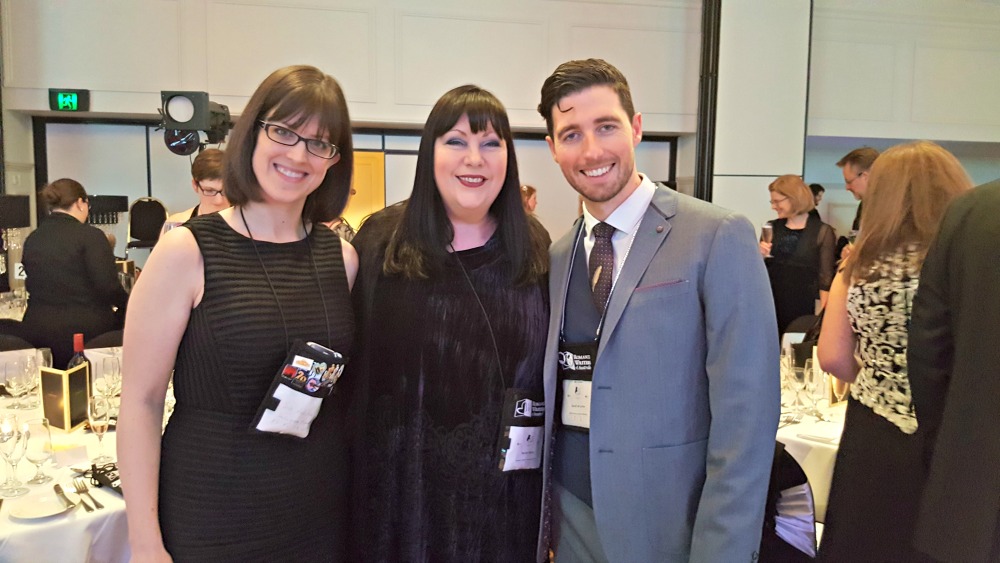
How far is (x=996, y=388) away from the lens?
1289mm

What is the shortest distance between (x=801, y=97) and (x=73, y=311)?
258 inches

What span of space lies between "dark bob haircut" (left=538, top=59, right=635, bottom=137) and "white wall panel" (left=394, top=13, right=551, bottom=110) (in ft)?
16.6

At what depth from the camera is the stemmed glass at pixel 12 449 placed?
79.0 inches

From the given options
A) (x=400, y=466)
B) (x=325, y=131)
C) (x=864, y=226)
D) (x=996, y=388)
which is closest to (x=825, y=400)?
(x=864, y=226)

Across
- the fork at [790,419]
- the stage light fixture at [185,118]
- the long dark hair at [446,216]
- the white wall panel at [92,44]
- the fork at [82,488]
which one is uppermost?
the white wall panel at [92,44]

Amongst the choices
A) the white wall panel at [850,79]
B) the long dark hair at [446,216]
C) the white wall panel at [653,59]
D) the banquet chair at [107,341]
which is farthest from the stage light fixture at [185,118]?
the white wall panel at [850,79]

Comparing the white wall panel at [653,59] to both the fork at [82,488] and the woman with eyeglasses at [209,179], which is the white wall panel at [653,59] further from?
the fork at [82,488]

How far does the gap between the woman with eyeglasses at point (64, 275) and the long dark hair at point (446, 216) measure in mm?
3256

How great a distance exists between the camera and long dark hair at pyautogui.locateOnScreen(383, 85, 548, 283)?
5.89 feet

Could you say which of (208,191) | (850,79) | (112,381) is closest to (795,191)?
(850,79)

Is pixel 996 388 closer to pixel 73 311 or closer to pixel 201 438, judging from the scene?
pixel 201 438

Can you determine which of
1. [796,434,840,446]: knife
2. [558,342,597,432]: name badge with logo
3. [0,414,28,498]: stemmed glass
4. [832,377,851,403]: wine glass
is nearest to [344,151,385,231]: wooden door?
[832,377,851,403]: wine glass

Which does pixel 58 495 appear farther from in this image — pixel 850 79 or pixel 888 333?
pixel 850 79

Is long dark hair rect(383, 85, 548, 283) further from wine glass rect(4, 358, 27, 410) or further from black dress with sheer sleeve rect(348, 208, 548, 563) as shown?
wine glass rect(4, 358, 27, 410)
